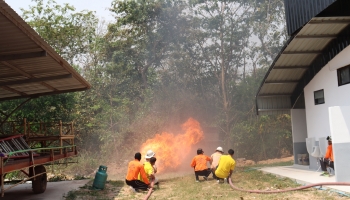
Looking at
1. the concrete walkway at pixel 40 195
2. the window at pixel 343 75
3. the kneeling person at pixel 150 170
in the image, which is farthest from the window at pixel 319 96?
the concrete walkway at pixel 40 195

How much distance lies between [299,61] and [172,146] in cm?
901

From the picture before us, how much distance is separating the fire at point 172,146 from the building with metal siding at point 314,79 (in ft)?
18.0

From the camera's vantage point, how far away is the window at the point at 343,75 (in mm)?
12836

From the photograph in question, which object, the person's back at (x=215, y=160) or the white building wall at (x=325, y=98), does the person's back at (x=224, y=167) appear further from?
the white building wall at (x=325, y=98)

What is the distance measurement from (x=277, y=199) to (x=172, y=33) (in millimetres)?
21027

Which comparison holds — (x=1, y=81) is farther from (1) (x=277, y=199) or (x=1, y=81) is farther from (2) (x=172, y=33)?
(2) (x=172, y=33)

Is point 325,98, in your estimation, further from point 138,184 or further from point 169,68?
point 169,68

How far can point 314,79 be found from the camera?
1522cm

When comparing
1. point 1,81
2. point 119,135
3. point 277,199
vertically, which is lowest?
point 277,199

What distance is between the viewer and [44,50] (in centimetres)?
922

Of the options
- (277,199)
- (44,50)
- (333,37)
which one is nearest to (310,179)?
(277,199)

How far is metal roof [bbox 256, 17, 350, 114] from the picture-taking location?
42.2ft

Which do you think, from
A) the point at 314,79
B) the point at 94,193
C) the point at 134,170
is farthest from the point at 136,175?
the point at 314,79

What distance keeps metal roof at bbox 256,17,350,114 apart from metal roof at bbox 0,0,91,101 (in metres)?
7.92
